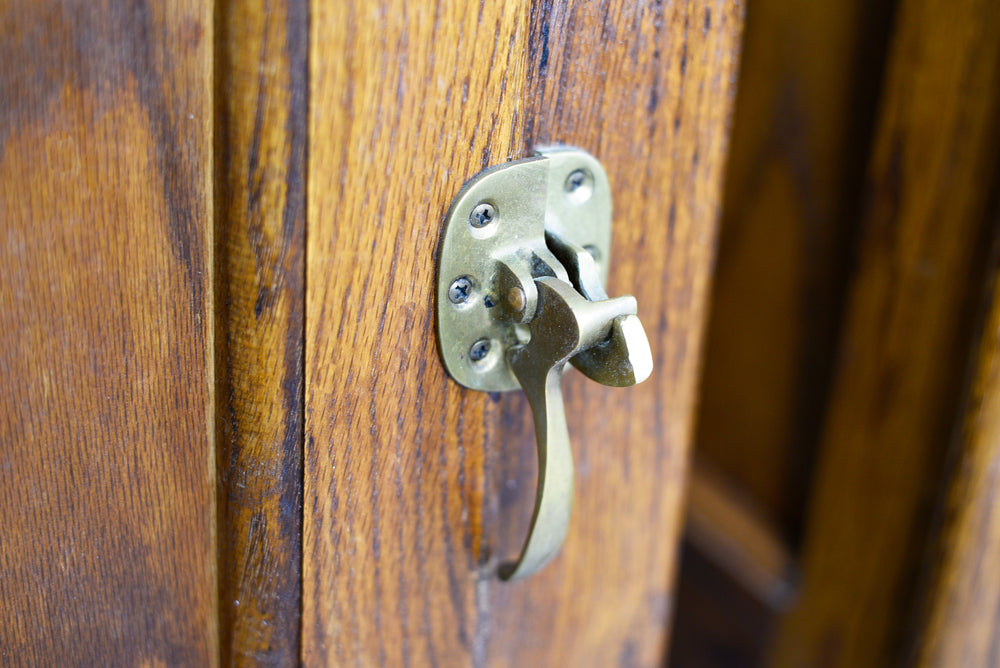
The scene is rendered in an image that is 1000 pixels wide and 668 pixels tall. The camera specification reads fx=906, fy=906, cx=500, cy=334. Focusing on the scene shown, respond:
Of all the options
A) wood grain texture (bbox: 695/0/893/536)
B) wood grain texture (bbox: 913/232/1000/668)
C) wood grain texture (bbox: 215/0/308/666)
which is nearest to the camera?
wood grain texture (bbox: 215/0/308/666)

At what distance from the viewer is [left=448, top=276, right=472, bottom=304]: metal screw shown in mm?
358

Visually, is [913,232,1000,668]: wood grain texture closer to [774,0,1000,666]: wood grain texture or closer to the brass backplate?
[774,0,1000,666]: wood grain texture

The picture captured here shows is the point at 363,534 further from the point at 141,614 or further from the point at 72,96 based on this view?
the point at 72,96

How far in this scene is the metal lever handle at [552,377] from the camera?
35 centimetres

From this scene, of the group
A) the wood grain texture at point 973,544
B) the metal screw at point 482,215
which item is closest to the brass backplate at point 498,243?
the metal screw at point 482,215

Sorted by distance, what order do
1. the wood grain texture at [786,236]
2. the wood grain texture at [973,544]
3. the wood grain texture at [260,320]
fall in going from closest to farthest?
the wood grain texture at [260,320]
the wood grain texture at [973,544]
the wood grain texture at [786,236]

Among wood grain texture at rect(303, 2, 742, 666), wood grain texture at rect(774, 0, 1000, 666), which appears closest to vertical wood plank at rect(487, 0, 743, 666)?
wood grain texture at rect(303, 2, 742, 666)

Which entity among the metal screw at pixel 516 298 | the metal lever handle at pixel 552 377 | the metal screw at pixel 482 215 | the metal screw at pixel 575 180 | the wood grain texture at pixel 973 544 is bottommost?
the wood grain texture at pixel 973 544

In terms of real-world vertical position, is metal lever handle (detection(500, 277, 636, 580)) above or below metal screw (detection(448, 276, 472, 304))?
below

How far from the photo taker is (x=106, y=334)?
0.33m

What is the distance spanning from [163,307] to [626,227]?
0.21m

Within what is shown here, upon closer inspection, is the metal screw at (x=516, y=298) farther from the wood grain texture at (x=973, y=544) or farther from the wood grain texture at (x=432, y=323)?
the wood grain texture at (x=973, y=544)

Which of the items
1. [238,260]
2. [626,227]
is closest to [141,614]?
[238,260]

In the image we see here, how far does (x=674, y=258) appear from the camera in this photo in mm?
460
